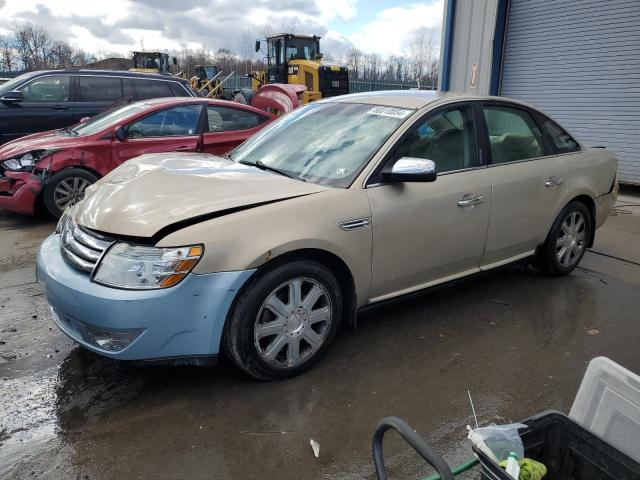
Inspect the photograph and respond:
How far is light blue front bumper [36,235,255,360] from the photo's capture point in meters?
2.44

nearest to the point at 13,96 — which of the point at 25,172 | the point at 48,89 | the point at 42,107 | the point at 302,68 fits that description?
the point at 42,107

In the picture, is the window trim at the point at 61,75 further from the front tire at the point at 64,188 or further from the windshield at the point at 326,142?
the windshield at the point at 326,142

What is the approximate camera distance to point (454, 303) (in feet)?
13.3

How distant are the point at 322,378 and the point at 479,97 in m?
2.41

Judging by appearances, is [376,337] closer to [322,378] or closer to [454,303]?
[322,378]

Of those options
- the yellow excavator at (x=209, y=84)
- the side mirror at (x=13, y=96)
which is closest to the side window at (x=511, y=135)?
the side mirror at (x=13, y=96)

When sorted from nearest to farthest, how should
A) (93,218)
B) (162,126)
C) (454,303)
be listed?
(93,218), (454,303), (162,126)

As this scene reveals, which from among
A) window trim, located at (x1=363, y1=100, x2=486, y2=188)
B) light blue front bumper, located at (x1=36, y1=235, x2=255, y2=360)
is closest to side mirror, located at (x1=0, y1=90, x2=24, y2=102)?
light blue front bumper, located at (x1=36, y1=235, x2=255, y2=360)

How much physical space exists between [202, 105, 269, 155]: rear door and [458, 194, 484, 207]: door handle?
12.8ft

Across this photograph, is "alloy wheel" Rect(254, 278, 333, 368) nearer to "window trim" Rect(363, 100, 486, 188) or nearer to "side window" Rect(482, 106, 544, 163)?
"window trim" Rect(363, 100, 486, 188)

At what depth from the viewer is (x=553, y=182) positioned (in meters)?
4.12

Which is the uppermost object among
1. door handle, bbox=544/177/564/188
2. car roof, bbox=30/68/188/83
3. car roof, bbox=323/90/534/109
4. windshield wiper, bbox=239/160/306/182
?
car roof, bbox=30/68/188/83

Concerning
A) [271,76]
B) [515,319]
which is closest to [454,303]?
[515,319]

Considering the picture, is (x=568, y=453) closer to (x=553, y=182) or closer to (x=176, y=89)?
(x=553, y=182)
